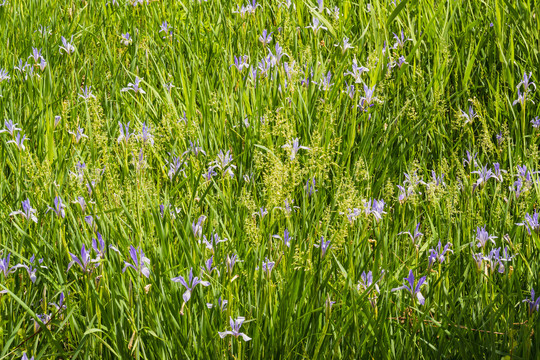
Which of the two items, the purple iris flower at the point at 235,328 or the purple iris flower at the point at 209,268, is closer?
the purple iris flower at the point at 235,328

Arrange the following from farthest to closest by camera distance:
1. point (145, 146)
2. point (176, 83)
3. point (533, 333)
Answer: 1. point (176, 83)
2. point (145, 146)
3. point (533, 333)

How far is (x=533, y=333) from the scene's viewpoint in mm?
1682

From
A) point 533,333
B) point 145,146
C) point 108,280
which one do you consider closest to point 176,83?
point 145,146

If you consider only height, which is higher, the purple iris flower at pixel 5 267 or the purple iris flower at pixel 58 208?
the purple iris flower at pixel 58 208

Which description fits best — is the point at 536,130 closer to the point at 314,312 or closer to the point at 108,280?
the point at 314,312

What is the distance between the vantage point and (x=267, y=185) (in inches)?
75.0

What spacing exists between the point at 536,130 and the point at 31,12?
3.03 metres

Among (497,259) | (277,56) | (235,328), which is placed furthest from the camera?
(277,56)

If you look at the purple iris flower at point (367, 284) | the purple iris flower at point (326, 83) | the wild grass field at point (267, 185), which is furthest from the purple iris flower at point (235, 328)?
the purple iris flower at point (326, 83)

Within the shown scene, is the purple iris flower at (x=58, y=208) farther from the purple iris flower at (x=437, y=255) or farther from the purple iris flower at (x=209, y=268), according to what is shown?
the purple iris flower at (x=437, y=255)

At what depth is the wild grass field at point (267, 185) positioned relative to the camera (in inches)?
64.6

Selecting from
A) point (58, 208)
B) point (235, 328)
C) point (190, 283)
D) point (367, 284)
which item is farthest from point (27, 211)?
point (367, 284)

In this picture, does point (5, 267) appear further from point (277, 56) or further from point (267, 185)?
point (277, 56)

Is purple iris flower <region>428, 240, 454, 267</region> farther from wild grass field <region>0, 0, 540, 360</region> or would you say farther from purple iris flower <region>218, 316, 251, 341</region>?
purple iris flower <region>218, 316, 251, 341</region>
